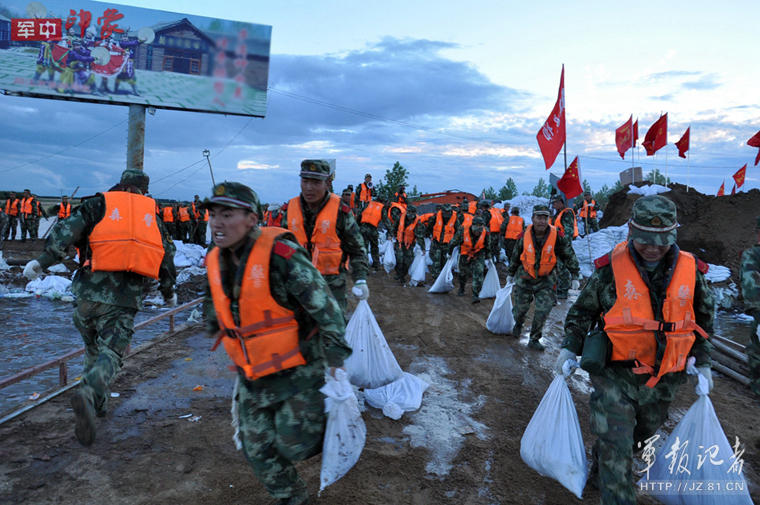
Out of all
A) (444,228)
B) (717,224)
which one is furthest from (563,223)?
(717,224)

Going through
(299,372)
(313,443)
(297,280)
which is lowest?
(313,443)

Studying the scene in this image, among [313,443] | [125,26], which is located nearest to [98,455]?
[313,443]

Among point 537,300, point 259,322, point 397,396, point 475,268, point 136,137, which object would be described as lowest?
point 397,396

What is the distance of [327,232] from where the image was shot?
4613mm

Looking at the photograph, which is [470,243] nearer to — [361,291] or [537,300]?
[537,300]

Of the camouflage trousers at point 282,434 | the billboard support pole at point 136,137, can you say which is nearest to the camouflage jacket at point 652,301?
the camouflage trousers at point 282,434

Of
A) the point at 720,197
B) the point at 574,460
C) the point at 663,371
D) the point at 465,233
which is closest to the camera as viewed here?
the point at 663,371

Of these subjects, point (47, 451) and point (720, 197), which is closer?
point (47, 451)

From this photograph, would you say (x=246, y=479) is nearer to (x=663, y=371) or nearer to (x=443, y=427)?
(x=443, y=427)

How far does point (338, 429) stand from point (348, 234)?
251cm

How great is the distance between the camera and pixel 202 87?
2178 cm

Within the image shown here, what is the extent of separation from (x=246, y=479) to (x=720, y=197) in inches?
738

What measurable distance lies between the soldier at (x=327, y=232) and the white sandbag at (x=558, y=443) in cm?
196

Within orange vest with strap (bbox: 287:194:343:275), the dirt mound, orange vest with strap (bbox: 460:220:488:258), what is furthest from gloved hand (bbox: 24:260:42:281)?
the dirt mound
